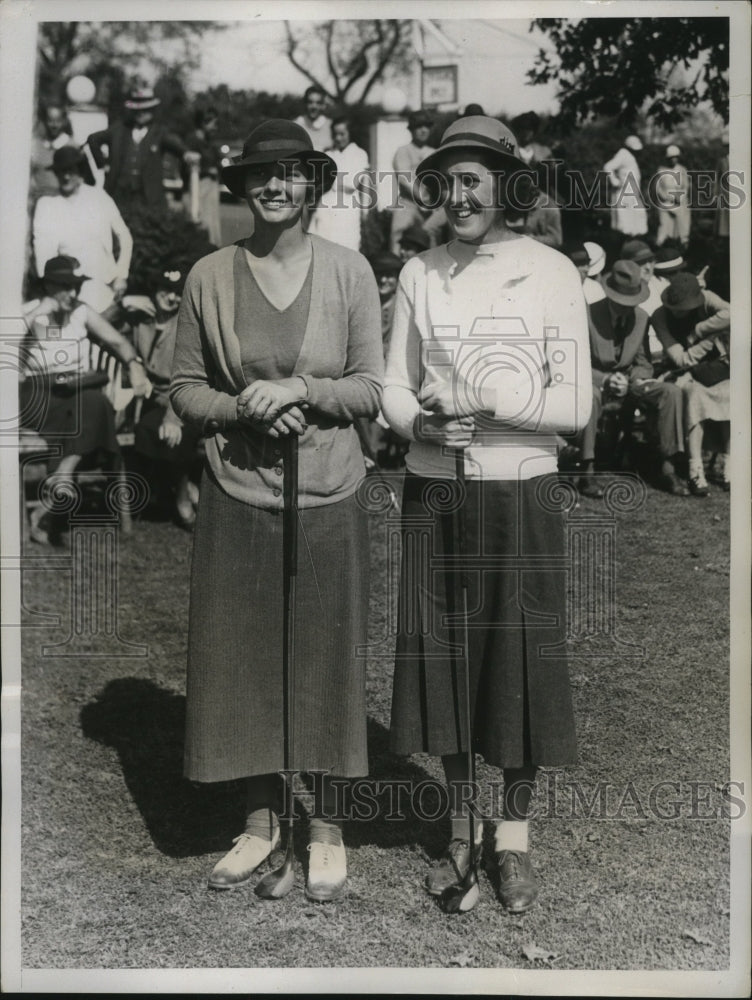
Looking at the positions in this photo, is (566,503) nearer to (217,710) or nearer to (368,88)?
(217,710)

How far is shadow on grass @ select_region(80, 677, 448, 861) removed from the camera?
457 centimetres

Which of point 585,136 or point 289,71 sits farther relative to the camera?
point 585,136

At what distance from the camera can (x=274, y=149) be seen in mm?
3967

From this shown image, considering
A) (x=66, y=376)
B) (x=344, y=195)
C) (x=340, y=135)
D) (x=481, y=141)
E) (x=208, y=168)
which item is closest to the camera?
(x=481, y=141)

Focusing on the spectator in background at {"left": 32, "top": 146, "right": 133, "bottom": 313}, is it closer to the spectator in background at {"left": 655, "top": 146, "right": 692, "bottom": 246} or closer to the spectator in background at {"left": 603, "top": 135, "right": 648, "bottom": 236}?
the spectator in background at {"left": 603, "top": 135, "right": 648, "bottom": 236}

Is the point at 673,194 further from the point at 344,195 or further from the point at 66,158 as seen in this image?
the point at 66,158

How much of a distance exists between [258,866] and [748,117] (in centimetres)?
305

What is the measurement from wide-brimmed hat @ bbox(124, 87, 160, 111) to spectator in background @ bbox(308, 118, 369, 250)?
0.76 m

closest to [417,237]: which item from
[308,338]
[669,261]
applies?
[669,261]

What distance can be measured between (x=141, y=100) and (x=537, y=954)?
3.54 m

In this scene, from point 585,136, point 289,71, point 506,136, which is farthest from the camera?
point 585,136

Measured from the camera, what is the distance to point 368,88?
472 centimetres

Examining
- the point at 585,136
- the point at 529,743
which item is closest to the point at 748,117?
the point at 585,136

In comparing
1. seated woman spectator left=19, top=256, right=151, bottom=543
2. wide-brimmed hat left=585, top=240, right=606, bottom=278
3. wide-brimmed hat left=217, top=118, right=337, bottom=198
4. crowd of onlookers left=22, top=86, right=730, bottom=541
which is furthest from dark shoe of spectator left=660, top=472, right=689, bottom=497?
seated woman spectator left=19, top=256, right=151, bottom=543
